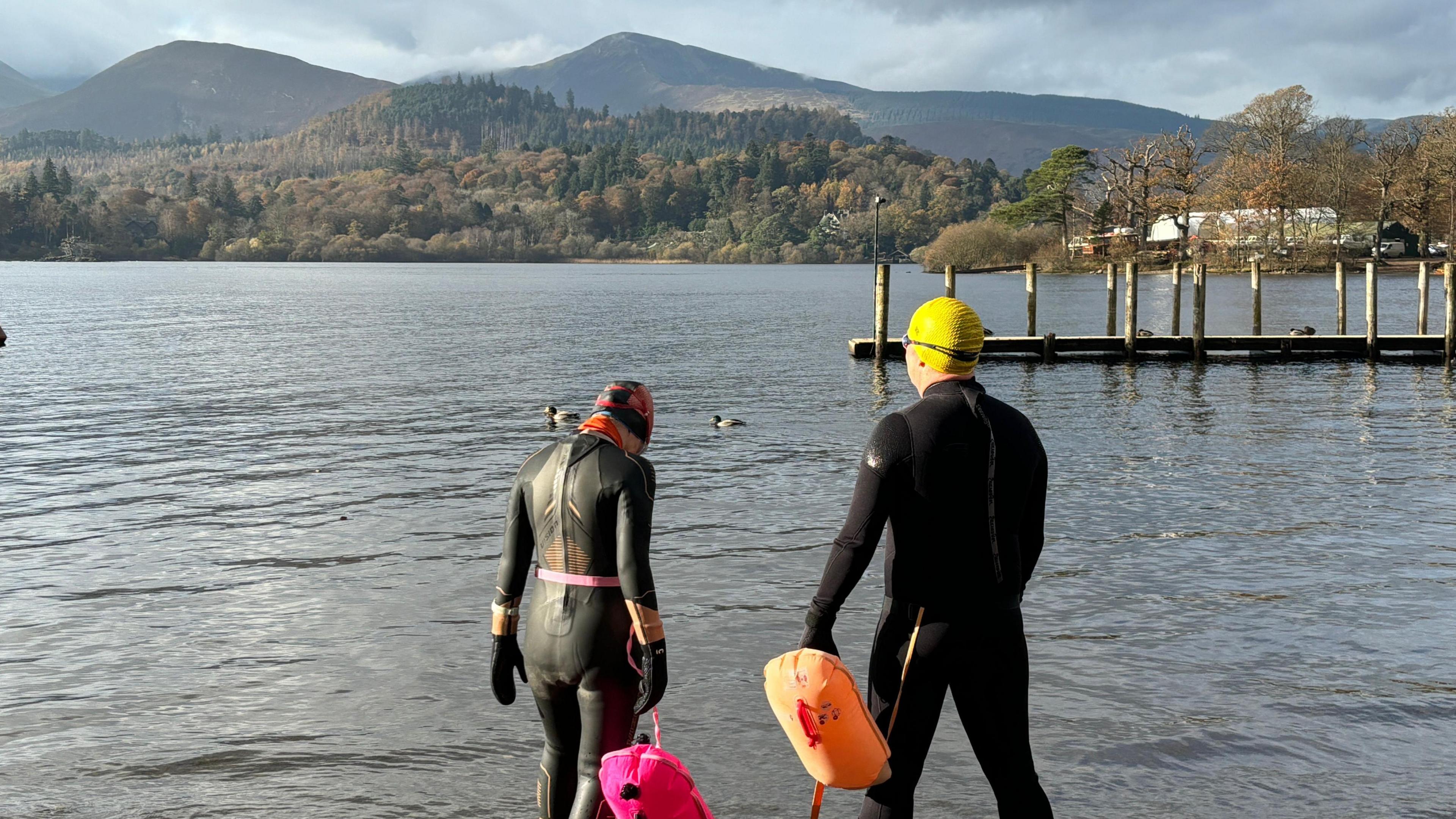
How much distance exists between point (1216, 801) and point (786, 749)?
8.72ft

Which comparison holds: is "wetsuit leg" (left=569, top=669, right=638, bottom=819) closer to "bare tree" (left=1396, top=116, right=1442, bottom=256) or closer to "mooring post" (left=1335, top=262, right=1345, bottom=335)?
"mooring post" (left=1335, top=262, right=1345, bottom=335)

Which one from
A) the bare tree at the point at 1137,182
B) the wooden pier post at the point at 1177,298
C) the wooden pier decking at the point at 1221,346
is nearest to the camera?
the wooden pier decking at the point at 1221,346

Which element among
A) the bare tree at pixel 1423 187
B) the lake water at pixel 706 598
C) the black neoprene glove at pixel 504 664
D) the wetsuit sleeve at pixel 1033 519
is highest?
the bare tree at pixel 1423 187

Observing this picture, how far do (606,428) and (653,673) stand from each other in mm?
1042

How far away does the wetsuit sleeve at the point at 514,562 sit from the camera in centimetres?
544

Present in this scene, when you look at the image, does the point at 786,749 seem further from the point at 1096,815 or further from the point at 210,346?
the point at 210,346

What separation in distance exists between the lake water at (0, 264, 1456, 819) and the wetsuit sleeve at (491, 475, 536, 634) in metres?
2.21

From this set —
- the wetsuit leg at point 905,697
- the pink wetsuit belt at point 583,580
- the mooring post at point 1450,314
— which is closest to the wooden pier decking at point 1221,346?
the mooring post at point 1450,314

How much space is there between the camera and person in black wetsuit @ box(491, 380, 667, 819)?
5.20 m

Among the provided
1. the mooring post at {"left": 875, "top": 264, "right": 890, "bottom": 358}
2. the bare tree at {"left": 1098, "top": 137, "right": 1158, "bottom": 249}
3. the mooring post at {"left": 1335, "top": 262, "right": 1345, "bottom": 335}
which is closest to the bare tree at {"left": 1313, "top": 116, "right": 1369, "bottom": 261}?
Result: the bare tree at {"left": 1098, "top": 137, "right": 1158, "bottom": 249}

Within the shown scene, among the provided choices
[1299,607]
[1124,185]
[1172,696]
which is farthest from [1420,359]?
[1124,185]

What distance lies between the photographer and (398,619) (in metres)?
11.6

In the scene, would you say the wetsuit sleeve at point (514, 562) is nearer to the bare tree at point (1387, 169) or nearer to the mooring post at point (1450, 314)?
the mooring post at point (1450, 314)

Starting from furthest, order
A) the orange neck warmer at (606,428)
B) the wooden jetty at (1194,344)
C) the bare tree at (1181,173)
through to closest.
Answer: the bare tree at (1181,173) → the wooden jetty at (1194,344) → the orange neck warmer at (606,428)
